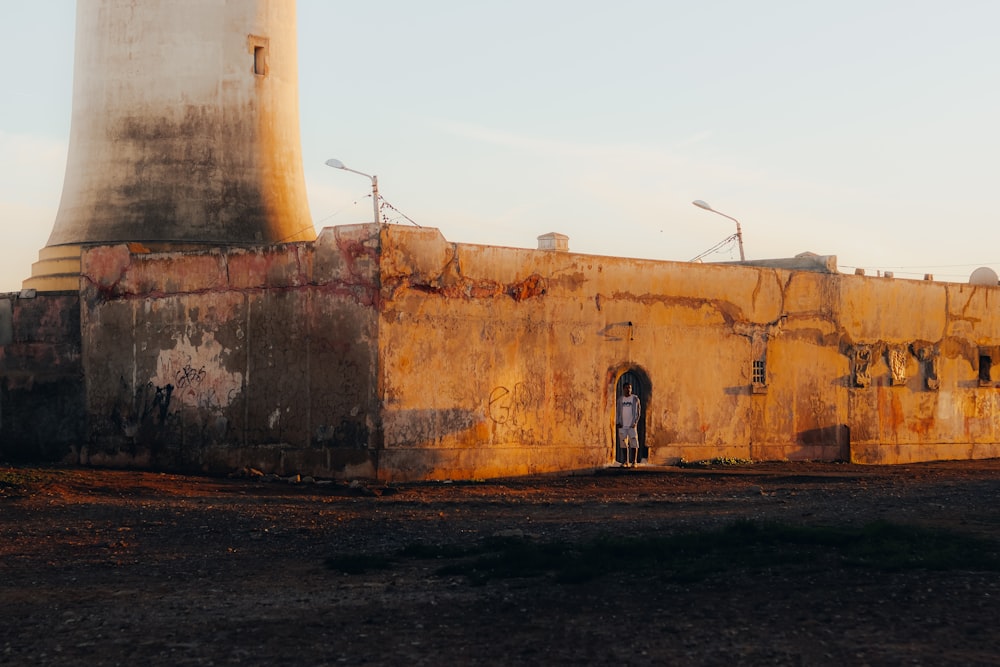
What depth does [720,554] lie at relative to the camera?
30.5 feet

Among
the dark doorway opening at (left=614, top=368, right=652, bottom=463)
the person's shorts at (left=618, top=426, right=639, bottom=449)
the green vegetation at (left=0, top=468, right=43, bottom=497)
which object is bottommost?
the green vegetation at (left=0, top=468, right=43, bottom=497)

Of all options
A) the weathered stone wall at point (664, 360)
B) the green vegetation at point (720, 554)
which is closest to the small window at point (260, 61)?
the weathered stone wall at point (664, 360)

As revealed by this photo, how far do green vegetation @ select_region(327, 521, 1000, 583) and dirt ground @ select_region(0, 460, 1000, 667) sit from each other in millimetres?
72

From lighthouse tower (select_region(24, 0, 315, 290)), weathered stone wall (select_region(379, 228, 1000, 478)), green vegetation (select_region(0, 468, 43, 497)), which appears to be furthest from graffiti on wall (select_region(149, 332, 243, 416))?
lighthouse tower (select_region(24, 0, 315, 290))

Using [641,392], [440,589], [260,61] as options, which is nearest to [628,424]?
[641,392]

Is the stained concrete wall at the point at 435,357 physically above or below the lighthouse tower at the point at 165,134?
below

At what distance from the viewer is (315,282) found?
52.2ft

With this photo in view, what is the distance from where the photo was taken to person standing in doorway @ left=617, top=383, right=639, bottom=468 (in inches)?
686

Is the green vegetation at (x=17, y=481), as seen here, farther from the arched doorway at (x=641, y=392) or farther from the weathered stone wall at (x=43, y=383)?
the arched doorway at (x=641, y=392)

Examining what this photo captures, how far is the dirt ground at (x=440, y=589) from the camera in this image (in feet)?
22.6

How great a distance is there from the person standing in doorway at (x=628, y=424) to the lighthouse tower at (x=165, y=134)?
646cm

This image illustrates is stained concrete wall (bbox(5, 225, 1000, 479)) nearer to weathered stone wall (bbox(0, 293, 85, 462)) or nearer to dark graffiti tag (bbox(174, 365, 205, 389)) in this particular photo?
dark graffiti tag (bbox(174, 365, 205, 389))

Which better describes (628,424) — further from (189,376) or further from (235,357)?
(189,376)

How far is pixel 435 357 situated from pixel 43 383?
6.32 metres
